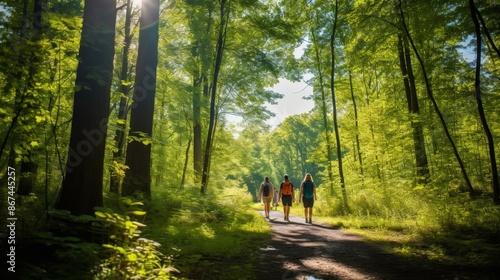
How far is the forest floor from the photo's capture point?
455cm

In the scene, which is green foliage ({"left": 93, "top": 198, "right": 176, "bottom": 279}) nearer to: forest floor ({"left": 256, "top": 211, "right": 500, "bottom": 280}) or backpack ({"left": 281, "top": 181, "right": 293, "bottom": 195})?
forest floor ({"left": 256, "top": 211, "right": 500, "bottom": 280})

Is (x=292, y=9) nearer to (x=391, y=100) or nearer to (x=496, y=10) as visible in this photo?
(x=391, y=100)

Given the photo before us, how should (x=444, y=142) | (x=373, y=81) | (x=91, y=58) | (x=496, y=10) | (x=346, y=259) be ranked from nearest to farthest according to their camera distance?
(x=91, y=58), (x=346, y=259), (x=496, y=10), (x=444, y=142), (x=373, y=81)

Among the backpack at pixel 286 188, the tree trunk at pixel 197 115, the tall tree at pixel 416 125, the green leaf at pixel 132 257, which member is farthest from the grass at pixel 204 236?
the tall tree at pixel 416 125

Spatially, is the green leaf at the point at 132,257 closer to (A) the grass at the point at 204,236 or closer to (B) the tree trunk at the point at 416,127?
(A) the grass at the point at 204,236

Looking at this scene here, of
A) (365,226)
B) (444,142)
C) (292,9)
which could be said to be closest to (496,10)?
(444,142)

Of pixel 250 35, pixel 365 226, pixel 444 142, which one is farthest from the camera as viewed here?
pixel 250 35

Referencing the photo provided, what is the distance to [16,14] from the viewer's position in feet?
37.6

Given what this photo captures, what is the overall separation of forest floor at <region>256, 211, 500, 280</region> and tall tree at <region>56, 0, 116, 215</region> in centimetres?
299

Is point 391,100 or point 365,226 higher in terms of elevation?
point 391,100

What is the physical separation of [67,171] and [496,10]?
10.5 meters

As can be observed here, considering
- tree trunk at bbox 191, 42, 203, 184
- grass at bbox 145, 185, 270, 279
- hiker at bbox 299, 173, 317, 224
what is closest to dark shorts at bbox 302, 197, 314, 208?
hiker at bbox 299, 173, 317, 224

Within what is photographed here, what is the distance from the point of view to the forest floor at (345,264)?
14.9 feet

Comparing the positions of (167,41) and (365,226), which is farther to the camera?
(167,41)
